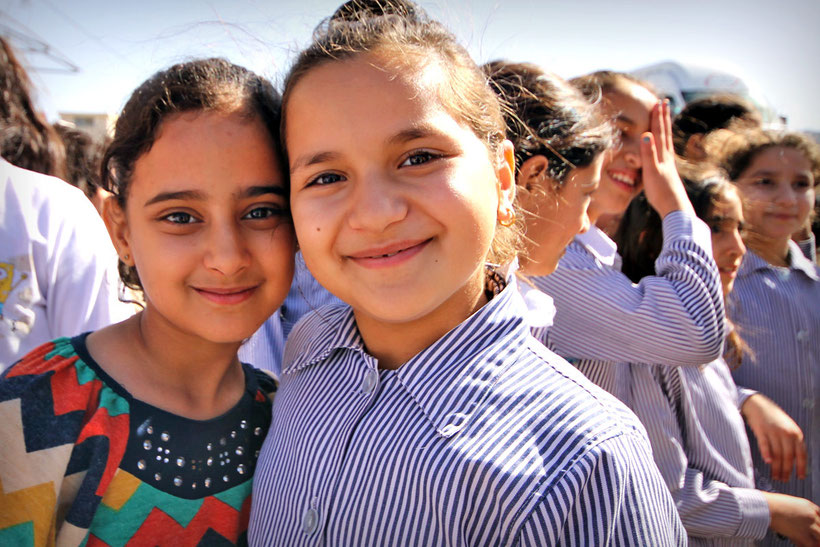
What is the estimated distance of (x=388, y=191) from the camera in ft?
3.71

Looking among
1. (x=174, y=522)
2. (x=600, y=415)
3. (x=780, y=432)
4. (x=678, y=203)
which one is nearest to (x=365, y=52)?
(x=600, y=415)

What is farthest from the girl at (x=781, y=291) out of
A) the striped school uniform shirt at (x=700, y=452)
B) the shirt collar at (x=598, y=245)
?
the shirt collar at (x=598, y=245)

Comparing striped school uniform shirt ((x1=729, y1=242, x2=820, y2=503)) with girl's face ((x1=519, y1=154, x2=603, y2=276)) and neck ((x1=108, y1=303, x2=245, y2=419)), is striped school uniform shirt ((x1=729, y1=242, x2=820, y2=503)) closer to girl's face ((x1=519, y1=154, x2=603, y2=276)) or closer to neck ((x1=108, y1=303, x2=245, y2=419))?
girl's face ((x1=519, y1=154, x2=603, y2=276))

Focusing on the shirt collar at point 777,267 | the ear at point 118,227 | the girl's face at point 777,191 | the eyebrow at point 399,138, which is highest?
the eyebrow at point 399,138

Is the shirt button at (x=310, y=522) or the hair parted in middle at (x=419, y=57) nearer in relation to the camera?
the shirt button at (x=310, y=522)

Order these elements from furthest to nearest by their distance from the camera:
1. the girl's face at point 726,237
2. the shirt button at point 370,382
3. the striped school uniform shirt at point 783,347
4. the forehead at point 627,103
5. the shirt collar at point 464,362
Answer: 1. the striped school uniform shirt at point 783,347
2. the girl's face at point 726,237
3. the forehead at point 627,103
4. the shirt button at point 370,382
5. the shirt collar at point 464,362

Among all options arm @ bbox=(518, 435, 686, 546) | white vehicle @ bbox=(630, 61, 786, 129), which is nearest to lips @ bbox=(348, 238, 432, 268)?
arm @ bbox=(518, 435, 686, 546)

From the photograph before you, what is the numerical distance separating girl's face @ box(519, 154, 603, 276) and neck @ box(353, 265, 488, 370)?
0.57 meters

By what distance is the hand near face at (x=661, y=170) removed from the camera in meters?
2.22

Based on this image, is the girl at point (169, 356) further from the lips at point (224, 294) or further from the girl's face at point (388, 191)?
the girl's face at point (388, 191)

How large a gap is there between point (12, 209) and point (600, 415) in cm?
170

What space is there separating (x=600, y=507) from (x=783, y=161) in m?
3.28

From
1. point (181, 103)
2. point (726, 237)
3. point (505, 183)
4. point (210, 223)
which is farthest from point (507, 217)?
point (726, 237)

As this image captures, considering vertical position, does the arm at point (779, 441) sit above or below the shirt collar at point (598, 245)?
below
